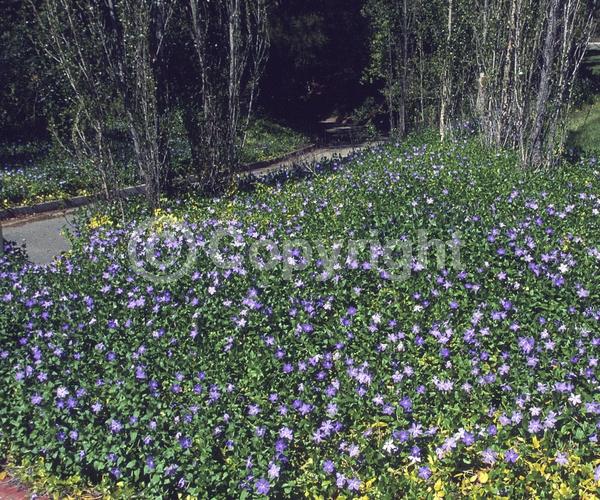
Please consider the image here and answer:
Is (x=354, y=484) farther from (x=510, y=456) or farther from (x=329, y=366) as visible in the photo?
(x=329, y=366)

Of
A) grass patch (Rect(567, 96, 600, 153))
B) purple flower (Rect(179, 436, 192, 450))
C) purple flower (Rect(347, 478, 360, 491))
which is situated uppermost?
purple flower (Rect(179, 436, 192, 450))

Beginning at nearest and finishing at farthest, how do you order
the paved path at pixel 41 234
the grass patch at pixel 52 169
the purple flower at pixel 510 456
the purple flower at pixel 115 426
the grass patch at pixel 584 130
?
the purple flower at pixel 510 456 → the purple flower at pixel 115 426 → the paved path at pixel 41 234 → the grass patch at pixel 52 169 → the grass patch at pixel 584 130

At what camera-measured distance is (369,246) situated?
5328 mm

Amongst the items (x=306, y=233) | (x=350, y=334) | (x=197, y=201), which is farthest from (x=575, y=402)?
(x=197, y=201)

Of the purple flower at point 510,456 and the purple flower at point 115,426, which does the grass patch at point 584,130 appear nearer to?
the purple flower at point 510,456

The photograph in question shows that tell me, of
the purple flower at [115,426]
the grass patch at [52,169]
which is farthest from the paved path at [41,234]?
the purple flower at [115,426]

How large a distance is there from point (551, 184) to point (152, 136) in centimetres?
453

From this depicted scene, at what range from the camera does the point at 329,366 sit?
153 inches

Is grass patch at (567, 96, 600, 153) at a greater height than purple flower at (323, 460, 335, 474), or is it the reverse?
purple flower at (323, 460, 335, 474)

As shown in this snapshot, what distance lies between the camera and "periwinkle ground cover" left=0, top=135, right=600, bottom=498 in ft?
10.6

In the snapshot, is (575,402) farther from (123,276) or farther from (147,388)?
(123,276)

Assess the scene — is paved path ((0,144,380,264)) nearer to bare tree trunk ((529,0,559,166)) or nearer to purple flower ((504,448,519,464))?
bare tree trunk ((529,0,559,166))

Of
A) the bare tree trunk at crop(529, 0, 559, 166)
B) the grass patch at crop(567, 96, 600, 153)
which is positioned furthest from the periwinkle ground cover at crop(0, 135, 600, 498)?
the grass patch at crop(567, 96, 600, 153)

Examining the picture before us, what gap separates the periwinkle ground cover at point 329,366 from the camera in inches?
127
